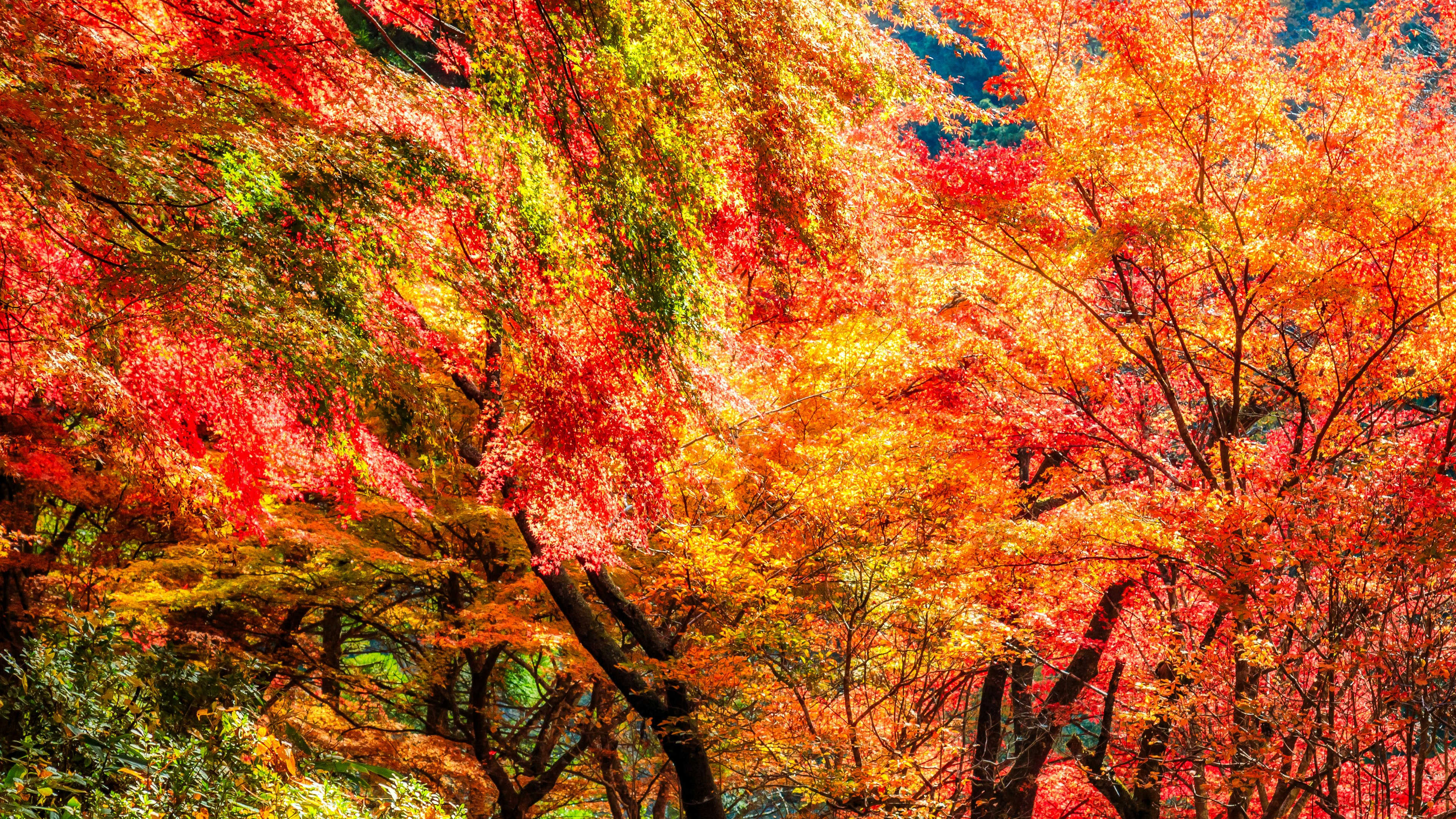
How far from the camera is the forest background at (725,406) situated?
147 inches

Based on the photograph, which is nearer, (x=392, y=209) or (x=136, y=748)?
(x=136, y=748)

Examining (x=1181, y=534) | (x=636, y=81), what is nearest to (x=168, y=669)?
(x=636, y=81)

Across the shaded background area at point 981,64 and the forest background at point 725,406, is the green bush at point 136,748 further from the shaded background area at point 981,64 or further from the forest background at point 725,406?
the shaded background area at point 981,64

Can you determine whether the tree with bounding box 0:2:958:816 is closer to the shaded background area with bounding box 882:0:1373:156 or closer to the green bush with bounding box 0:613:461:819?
the green bush with bounding box 0:613:461:819

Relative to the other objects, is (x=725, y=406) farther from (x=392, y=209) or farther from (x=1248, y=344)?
(x=1248, y=344)

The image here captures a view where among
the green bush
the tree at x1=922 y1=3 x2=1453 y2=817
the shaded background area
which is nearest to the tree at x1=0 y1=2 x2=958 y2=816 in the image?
the green bush

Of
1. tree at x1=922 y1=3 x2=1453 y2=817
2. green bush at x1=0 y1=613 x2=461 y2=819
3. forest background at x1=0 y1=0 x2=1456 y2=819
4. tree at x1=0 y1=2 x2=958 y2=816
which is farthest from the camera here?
tree at x1=922 y1=3 x2=1453 y2=817

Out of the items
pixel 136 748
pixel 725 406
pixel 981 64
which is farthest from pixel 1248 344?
pixel 981 64

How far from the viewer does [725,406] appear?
5.93 meters

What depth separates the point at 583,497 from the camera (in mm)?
5488

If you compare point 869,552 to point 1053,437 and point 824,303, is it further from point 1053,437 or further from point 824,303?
point 824,303

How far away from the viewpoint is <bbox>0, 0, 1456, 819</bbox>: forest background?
3740mm

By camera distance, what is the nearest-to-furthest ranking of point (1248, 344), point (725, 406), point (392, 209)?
point (392, 209)
point (725, 406)
point (1248, 344)

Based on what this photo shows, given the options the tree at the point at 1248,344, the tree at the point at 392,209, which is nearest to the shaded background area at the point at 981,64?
the tree at the point at 1248,344
